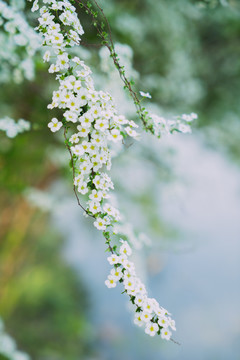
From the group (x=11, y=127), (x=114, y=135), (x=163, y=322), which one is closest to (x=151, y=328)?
(x=163, y=322)

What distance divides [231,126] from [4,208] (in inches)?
108

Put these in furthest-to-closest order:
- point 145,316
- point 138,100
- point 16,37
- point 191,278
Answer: point 191,278, point 16,37, point 138,100, point 145,316

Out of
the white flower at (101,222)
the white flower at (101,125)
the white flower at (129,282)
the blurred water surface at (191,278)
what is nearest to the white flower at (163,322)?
the white flower at (129,282)

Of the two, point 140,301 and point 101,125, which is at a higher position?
point 101,125

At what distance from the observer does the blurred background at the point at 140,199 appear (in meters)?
2.65

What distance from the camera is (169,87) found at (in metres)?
3.48

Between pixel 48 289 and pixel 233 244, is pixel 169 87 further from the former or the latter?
pixel 233 244

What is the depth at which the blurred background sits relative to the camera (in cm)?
265

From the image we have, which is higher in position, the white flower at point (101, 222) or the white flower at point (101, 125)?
the white flower at point (101, 125)

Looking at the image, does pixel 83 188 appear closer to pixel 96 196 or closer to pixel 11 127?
pixel 96 196

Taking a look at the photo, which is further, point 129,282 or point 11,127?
point 11,127

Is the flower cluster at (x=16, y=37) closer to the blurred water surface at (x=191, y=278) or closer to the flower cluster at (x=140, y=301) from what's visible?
the flower cluster at (x=140, y=301)

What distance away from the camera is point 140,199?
5.03 m

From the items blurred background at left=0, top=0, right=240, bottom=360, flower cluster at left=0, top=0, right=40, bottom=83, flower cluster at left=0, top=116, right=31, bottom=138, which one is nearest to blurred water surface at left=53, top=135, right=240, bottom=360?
blurred background at left=0, top=0, right=240, bottom=360
